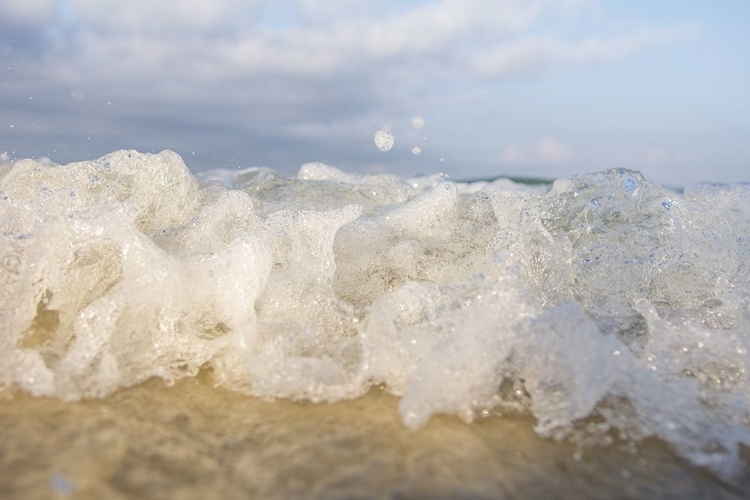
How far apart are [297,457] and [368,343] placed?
0.55 meters

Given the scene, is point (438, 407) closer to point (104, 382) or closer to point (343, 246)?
point (104, 382)

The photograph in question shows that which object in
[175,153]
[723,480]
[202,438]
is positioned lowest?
[723,480]

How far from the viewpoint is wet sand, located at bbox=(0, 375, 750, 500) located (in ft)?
3.93

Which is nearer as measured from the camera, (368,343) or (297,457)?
(297,457)

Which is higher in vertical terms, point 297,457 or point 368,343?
point 368,343

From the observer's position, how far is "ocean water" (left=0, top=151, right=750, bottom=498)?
1.45 m

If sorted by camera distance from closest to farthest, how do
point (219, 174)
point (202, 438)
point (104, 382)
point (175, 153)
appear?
point (202, 438) → point (104, 382) → point (175, 153) → point (219, 174)

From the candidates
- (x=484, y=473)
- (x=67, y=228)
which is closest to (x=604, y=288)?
(x=484, y=473)

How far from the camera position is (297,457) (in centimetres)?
136

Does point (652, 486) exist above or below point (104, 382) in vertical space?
below

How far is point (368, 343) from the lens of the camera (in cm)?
185

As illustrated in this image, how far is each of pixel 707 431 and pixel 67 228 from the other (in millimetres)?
2137

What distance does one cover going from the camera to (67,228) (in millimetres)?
2092

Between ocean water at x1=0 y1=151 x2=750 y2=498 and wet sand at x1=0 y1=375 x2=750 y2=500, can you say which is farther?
ocean water at x1=0 y1=151 x2=750 y2=498
